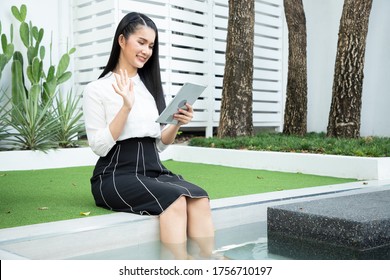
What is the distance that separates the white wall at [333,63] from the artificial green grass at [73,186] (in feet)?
12.9

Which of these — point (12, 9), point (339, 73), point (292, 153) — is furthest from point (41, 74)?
point (339, 73)

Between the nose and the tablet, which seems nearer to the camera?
the tablet

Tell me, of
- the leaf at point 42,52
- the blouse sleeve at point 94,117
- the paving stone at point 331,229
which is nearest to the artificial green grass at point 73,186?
the blouse sleeve at point 94,117

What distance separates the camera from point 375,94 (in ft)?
31.2

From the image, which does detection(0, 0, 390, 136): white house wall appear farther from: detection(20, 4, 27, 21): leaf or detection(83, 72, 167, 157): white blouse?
detection(83, 72, 167, 157): white blouse

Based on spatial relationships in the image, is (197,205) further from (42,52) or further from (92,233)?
(42,52)

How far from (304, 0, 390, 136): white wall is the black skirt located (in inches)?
268

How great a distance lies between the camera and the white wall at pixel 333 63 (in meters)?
9.42

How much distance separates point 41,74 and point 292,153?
3190 mm

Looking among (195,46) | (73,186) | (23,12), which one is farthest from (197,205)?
(195,46)

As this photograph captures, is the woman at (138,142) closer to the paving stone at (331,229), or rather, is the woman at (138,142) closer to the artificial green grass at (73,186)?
the artificial green grass at (73,186)

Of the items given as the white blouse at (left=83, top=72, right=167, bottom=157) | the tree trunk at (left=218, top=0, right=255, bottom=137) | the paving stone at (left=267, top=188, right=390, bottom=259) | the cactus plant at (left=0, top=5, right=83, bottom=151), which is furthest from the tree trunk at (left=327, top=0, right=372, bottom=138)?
the white blouse at (left=83, top=72, right=167, bottom=157)

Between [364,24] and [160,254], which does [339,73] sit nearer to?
[364,24]

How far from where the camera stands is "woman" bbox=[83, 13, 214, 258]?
311cm
